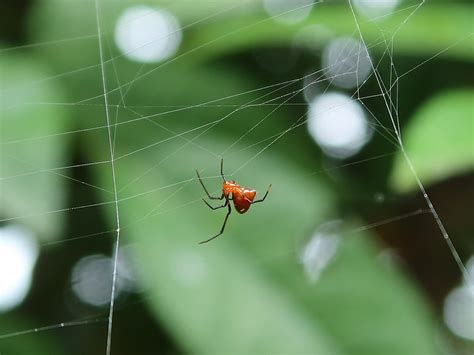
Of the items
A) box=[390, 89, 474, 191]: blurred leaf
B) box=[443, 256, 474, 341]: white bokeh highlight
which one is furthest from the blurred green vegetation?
box=[443, 256, 474, 341]: white bokeh highlight

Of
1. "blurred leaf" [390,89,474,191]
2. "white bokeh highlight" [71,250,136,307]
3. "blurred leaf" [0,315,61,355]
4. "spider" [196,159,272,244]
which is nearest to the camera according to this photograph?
"blurred leaf" [390,89,474,191]

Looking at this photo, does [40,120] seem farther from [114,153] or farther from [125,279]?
[125,279]

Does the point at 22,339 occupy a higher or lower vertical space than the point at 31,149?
lower

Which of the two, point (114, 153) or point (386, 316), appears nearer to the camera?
point (386, 316)

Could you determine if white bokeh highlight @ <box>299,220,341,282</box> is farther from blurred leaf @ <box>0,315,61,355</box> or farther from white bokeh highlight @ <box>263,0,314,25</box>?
blurred leaf @ <box>0,315,61,355</box>

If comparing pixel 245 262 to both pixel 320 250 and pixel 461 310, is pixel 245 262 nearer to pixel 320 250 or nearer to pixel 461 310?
pixel 320 250

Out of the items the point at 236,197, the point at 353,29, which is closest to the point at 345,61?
the point at 353,29

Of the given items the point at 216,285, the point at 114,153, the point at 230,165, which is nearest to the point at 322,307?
the point at 216,285
